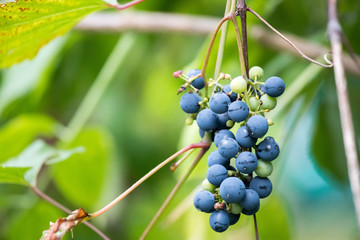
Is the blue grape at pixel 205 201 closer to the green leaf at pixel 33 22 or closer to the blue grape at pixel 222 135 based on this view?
the blue grape at pixel 222 135

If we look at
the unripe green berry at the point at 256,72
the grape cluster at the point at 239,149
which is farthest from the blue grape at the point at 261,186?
the unripe green berry at the point at 256,72

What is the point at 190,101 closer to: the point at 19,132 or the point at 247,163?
the point at 247,163

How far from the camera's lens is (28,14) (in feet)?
2.05

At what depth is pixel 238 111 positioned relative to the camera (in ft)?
1.47

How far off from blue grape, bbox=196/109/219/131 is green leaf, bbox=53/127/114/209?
0.72 m

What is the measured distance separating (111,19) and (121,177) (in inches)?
24.5

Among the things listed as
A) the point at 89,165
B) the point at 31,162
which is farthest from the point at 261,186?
the point at 89,165

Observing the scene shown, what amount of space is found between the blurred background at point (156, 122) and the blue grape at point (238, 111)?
399mm

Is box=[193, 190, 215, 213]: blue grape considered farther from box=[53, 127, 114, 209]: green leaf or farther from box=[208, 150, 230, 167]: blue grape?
box=[53, 127, 114, 209]: green leaf

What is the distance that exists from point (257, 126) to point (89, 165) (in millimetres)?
827

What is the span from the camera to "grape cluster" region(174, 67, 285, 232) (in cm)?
44

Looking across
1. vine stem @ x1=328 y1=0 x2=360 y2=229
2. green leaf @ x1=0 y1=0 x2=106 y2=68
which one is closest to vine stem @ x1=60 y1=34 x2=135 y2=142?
green leaf @ x1=0 y1=0 x2=106 y2=68

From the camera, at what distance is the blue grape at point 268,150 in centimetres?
46

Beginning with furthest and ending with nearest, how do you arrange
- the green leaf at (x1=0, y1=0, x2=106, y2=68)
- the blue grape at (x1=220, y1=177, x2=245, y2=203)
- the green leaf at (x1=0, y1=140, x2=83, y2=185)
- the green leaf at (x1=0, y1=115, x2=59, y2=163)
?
the green leaf at (x1=0, y1=115, x2=59, y2=163) → the green leaf at (x1=0, y1=140, x2=83, y2=185) → the green leaf at (x1=0, y1=0, x2=106, y2=68) → the blue grape at (x1=220, y1=177, x2=245, y2=203)
